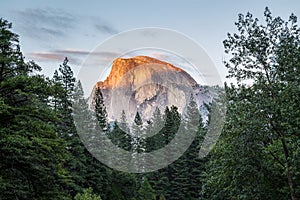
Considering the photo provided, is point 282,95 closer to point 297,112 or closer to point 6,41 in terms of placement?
point 297,112

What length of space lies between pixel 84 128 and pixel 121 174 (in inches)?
289

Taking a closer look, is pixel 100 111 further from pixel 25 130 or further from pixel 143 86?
pixel 25 130

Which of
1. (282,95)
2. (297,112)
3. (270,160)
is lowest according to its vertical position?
(270,160)

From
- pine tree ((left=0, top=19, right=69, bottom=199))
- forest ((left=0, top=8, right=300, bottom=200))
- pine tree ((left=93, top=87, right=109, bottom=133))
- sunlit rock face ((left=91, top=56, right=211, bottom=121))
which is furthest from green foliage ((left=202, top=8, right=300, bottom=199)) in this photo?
pine tree ((left=93, top=87, right=109, bottom=133))

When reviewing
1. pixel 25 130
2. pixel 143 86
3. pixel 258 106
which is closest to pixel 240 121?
pixel 258 106

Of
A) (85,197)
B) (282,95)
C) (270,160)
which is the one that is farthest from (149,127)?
(282,95)

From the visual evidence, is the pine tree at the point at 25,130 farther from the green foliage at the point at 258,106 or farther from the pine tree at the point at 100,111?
the pine tree at the point at 100,111

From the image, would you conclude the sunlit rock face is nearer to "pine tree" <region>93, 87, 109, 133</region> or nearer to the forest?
"pine tree" <region>93, 87, 109, 133</region>

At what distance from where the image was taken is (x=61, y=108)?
99.0ft

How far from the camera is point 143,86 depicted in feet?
130

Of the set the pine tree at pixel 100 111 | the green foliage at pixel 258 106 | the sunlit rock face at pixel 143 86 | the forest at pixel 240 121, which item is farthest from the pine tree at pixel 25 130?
the pine tree at pixel 100 111

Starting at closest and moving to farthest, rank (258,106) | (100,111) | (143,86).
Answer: (258,106) → (100,111) → (143,86)

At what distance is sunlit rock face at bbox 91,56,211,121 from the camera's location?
127ft

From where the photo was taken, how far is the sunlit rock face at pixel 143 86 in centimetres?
3878
